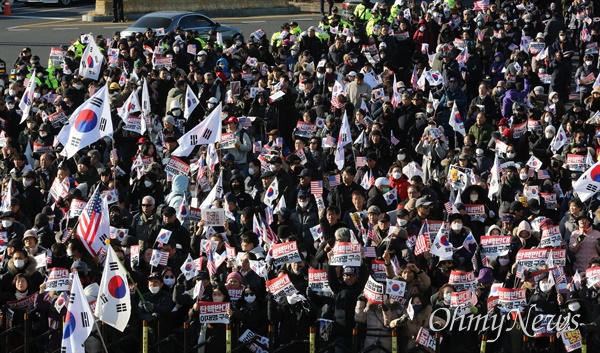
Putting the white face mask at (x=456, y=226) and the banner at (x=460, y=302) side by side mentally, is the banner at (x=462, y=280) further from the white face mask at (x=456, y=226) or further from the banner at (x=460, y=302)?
the white face mask at (x=456, y=226)

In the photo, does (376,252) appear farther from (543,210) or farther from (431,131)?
(431,131)

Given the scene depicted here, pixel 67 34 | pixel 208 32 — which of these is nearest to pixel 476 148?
pixel 208 32

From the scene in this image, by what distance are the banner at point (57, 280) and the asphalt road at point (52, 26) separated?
18.3 m

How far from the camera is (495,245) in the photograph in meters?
16.8

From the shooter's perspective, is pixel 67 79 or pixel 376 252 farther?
pixel 67 79

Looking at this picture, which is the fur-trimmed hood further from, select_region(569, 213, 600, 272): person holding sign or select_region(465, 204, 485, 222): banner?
select_region(569, 213, 600, 272): person holding sign

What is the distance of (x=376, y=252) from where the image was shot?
1673 centimetres

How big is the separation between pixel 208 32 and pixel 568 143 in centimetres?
1406

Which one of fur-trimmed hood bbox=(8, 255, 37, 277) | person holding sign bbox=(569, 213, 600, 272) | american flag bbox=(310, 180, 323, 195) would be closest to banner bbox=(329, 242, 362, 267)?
person holding sign bbox=(569, 213, 600, 272)

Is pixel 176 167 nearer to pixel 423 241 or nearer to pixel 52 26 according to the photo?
pixel 423 241

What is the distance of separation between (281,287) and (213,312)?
0.86 meters

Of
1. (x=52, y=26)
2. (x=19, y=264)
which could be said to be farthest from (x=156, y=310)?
(x=52, y=26)

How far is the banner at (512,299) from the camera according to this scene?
49.5 feet

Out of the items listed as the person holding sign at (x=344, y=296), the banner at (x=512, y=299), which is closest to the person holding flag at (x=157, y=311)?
the person holding sign at (x=344, y=296)
